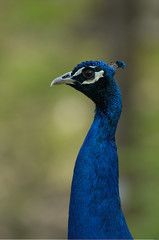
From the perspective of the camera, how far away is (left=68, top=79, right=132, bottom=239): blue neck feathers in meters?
2.34

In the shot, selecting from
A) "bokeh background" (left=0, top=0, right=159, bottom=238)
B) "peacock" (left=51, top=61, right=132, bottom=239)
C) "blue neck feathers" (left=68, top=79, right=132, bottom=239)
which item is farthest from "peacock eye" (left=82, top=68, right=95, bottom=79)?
"bokeh background" (left=0, top=0, right=159, bottom=238)

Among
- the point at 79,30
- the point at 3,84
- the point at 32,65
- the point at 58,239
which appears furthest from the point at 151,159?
the point at 3,84

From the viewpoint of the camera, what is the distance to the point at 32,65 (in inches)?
310

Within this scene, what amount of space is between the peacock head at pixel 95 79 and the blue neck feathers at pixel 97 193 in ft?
0.72

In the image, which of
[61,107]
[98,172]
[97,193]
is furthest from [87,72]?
[61,107]

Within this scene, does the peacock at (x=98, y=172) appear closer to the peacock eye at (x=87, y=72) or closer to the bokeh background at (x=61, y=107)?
the peacock eye at (x=87, y=72)

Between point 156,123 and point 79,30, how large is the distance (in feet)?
7.24

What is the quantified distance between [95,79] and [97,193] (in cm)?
69

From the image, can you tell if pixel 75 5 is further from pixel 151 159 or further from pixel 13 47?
pixel 151 159

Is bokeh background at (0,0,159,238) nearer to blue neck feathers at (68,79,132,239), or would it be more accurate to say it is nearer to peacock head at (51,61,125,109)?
blue neck feathers at (68,79,132,239)

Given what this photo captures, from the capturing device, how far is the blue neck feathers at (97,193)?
234 centimetres

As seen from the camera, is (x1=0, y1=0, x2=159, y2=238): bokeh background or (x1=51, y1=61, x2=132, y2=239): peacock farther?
(x1=0, y1=0, x2=159, y2=238): bokeh background

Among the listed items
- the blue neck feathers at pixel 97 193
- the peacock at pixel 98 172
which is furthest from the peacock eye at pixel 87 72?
the blue neck feathers at pixel 97 193

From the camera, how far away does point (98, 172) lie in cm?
236
